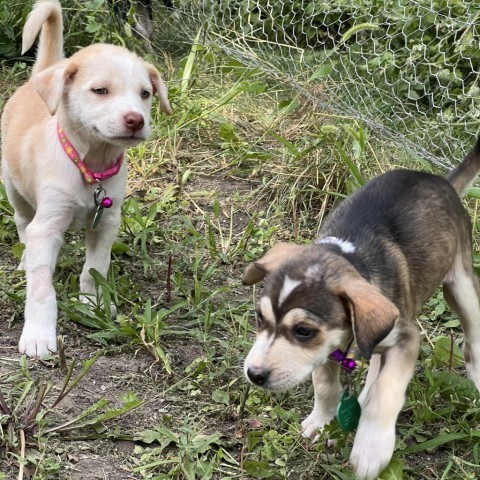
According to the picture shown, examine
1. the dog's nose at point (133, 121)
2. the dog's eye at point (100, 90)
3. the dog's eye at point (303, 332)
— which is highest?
the dog's eye at point (100, 90)

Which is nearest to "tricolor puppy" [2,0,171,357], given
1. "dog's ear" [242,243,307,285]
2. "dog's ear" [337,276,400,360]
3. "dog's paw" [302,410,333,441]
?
"dog's ear" [242,243,307,285]

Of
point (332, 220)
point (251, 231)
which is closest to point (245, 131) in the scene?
point (251, 231)

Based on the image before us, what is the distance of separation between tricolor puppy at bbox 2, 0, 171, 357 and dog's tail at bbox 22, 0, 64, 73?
Answer: 0.04 feet

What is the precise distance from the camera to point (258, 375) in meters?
2.67

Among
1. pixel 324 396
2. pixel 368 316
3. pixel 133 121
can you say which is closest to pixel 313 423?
pixel 324 396

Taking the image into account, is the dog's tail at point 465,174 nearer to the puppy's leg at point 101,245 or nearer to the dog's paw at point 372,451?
the dog's paw at point 372,451

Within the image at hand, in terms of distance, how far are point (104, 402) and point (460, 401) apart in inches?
57.8

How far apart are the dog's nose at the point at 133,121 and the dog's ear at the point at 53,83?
0.34m

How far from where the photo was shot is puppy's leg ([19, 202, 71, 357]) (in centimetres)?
357

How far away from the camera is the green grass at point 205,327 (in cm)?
306

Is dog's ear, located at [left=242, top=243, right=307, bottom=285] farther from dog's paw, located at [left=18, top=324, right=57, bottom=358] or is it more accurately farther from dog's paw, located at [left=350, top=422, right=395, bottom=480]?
dog's paw, located at [left=18, top=324, right=57, bottom=358]

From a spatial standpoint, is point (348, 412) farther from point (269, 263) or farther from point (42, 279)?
point (42, 279)

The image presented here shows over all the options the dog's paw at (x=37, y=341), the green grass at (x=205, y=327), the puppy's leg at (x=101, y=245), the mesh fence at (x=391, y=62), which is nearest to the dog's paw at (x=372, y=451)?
the green grass at (x=205, y=327)

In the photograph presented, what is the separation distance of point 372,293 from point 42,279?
162 cm
